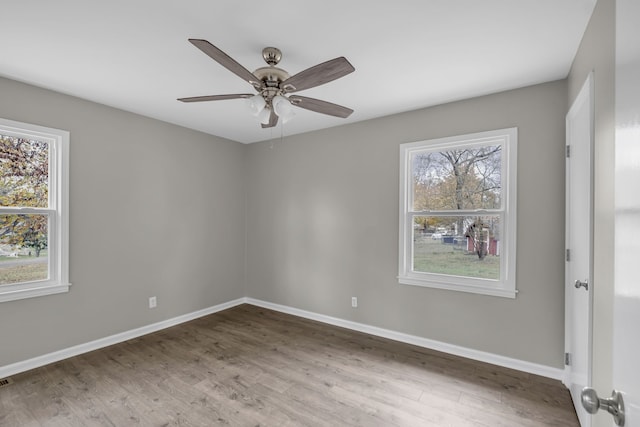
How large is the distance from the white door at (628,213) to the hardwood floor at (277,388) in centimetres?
176

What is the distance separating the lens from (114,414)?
82.8 inches

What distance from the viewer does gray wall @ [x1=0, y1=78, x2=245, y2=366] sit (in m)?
2.76

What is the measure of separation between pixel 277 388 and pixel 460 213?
91.6 inches

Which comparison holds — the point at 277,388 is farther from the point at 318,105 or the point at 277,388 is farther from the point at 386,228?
the point at 318,105

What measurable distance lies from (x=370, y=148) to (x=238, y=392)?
2.77 metres

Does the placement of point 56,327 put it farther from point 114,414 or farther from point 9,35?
point 9,35

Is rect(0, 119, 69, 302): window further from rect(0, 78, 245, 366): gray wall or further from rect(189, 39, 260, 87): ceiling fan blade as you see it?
rect(189, 39, 260, 87): ceiling fan blade

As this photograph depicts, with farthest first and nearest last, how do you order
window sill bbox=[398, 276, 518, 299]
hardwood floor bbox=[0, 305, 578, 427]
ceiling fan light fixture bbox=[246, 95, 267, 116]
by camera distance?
1. window sill bbox=[398, 276, 518, 299]
2. hardwood floor bbox=[0, 305, 578, 427]
3. ceiling fan light fixture bbox=[246, 95, 267, 116]

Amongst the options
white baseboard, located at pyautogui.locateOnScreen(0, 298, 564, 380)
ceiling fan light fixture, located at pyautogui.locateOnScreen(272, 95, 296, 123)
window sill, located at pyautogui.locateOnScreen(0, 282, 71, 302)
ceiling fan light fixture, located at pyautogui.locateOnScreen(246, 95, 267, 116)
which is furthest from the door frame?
window sill, located at pyautogui.locateOnScreen(0, 282, 71, 302)

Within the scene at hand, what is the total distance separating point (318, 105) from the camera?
2240 millimetres

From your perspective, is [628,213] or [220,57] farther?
[220,57]

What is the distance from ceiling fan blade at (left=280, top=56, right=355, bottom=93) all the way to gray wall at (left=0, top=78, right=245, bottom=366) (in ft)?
7.68

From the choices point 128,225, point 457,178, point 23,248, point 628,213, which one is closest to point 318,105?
point 457,178

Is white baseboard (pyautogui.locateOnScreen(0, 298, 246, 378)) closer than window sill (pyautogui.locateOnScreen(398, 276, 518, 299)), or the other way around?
white baseboard (pyautogui.locateOnScreen(0, 298, 246, 378))
